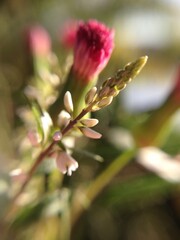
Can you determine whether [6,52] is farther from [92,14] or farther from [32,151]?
[32,151]

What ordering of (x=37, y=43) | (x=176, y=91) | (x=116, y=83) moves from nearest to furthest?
(x=116, y=83) < (x=176, y=91) < (x=37, y=43)

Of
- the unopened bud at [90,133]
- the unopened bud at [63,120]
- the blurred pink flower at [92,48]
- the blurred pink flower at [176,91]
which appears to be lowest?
the blurred pink flower at [176,91]

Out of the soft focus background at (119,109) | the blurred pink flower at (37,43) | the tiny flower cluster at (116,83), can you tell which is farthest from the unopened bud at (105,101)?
the blurred pink flower at (37,43)

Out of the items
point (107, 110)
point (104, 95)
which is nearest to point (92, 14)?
point (107, 110)

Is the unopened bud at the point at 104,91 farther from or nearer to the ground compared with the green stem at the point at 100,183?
farther from the ground

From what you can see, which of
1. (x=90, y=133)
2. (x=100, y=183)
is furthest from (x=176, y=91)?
(x=90, y=133)

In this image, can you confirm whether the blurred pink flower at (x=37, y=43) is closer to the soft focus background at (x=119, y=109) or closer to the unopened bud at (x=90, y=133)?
the soft focus background at (x=119, y=109)

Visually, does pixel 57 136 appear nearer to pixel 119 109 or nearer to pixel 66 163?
pixel 66 163
